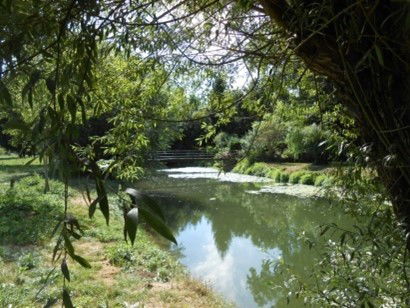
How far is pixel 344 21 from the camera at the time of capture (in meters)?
1.39

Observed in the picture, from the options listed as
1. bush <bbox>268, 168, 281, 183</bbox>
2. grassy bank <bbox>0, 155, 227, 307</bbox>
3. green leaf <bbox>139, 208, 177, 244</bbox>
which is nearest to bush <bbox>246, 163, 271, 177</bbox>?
bush <bbox>268, 168, 281, 183</bbox>

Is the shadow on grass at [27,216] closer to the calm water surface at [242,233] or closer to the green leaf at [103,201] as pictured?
the calm water surface at [242,233]

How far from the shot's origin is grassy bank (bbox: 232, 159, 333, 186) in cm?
1629

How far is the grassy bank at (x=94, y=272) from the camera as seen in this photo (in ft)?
16.7

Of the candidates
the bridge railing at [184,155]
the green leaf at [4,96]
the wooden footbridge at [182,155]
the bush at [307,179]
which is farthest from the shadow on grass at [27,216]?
the bridge railing at [184,155]

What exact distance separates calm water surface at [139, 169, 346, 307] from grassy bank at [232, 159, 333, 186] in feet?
3.55

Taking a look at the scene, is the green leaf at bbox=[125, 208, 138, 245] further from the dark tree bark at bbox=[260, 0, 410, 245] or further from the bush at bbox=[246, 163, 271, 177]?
the bush at bbox=[246, 163, 271, 177]

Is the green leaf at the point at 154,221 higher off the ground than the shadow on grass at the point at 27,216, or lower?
higher

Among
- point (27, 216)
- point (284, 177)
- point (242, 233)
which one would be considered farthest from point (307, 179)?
point (27, 216)

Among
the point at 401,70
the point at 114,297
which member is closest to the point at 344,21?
the point at 401,70

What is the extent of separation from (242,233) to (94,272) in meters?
5.37

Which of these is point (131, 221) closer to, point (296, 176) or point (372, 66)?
point (372, 66)

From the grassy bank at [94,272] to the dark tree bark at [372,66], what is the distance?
303 cm

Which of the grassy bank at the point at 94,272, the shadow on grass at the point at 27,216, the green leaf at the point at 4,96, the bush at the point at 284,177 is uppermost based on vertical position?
the green leaf at the point at 4,96
